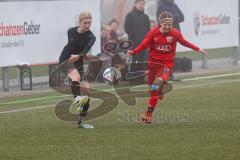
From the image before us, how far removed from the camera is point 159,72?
49.4ft

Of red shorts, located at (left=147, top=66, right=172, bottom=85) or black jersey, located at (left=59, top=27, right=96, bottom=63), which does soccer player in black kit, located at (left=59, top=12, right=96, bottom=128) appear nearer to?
black jersey, located at (left=59, top=27, right=96, bottom=63)

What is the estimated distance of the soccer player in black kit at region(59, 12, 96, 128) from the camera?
1399 centimetres

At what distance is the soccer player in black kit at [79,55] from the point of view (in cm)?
1399

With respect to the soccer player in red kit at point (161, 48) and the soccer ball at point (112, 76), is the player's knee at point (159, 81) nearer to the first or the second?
the soccer player in red kit at point (161, 48)

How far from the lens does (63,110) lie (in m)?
16.8

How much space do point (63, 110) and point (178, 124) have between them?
10.6 feet

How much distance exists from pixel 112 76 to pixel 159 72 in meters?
7.17

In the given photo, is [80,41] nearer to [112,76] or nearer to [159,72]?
[159,72]

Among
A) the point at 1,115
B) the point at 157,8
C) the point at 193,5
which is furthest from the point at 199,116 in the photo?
the point at 193,5

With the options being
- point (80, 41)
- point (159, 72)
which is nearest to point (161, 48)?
point (159, 72)

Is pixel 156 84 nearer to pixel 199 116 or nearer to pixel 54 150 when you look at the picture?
pixel 199 116

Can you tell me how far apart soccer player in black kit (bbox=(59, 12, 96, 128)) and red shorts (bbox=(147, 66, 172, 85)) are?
4.71ft

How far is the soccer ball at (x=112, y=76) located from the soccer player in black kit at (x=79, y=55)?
7541mm

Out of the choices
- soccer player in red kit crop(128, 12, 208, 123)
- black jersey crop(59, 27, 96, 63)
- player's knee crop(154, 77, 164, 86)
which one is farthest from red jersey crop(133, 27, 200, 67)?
black jersey crop(59, 27, 96, 63)
